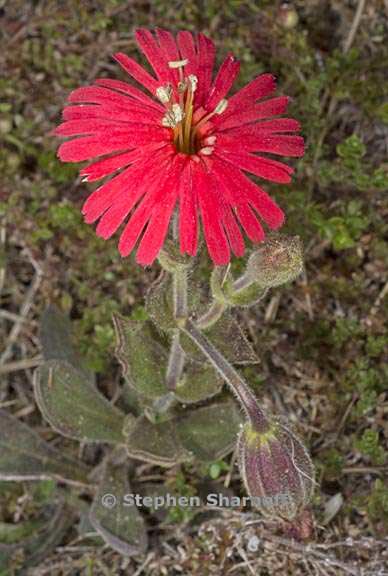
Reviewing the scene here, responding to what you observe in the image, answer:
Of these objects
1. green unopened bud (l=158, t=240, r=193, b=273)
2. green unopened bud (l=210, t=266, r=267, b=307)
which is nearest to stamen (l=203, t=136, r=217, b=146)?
green unopened bud (l=158, t=240, r=193, b=273)

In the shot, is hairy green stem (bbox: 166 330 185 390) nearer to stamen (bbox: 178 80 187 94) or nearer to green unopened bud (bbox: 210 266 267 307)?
green unopened bud (bbox: 210 266 267 307)

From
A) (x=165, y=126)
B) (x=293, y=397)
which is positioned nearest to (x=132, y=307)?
(x=293, y=397)

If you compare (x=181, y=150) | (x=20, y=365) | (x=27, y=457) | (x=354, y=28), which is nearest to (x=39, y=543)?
(x=27, y=457)

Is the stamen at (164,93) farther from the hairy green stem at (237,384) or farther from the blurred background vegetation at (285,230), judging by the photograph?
the blurred background vegetation at (285,230)

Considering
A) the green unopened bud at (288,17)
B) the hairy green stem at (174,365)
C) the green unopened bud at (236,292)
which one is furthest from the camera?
the green unopened bud at (288,17)

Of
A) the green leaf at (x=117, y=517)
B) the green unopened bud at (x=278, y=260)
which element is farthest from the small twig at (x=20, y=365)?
the green unopened bud at (x=278, y=260)
